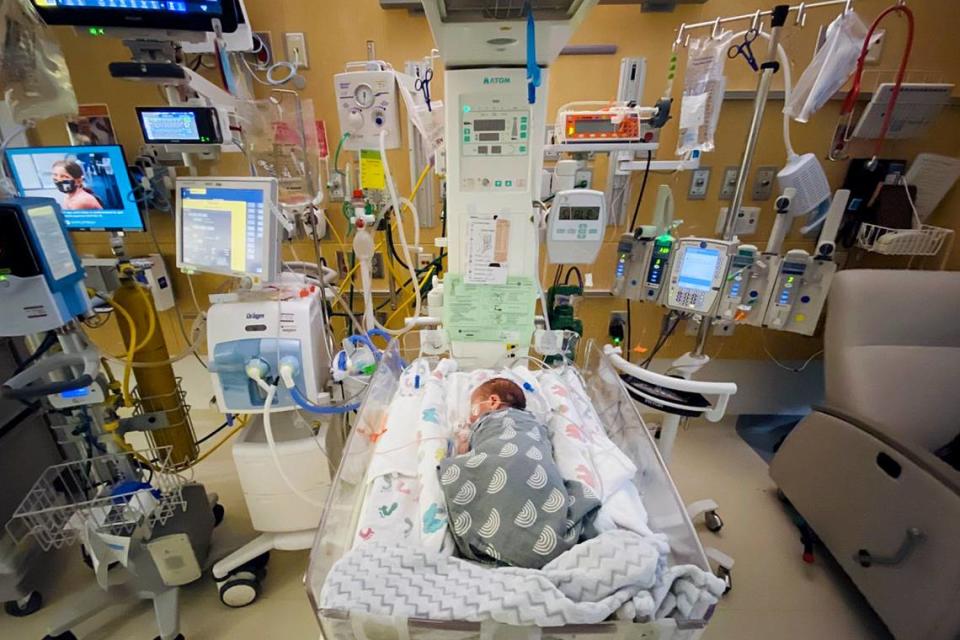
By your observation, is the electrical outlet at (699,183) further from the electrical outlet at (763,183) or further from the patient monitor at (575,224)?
the patient monitor at (575,224)

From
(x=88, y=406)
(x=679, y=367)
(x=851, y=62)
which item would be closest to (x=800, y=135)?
(x=851, y=62)

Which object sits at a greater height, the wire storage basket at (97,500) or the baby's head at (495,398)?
the baby's head at (495,398)

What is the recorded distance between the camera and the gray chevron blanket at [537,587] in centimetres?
65

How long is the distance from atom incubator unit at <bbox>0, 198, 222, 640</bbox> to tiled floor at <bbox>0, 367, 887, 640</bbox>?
0.25 ft

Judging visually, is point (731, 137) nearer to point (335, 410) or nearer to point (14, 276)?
point (335, 410)

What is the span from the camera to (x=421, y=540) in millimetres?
831

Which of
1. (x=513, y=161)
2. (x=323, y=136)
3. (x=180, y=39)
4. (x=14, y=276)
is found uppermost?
(x=180, y=39)

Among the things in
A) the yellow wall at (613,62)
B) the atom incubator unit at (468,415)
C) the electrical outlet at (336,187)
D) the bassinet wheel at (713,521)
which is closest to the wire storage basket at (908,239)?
the yellow wall at (613,62)

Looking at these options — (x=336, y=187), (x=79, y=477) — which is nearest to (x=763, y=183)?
(x=336, y=187)

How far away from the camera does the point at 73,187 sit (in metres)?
1.56

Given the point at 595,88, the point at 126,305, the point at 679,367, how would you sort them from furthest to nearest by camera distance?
the point at 595,88 < the point at 679,367 < the point at 126,305

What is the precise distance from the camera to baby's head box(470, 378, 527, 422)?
3.88 ft

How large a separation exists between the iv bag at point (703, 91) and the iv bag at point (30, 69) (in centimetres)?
228

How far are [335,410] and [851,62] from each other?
86.7 inches
